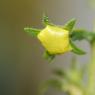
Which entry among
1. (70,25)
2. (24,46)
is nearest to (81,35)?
(70,25)

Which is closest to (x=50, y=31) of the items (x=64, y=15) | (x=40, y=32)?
(x=40, y=32)

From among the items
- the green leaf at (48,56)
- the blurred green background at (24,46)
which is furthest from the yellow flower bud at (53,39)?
the blurred green background at (24,46)

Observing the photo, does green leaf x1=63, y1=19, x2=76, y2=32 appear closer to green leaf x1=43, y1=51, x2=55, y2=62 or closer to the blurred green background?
green leaf x1=43, y1=51, x2=55, y2=62

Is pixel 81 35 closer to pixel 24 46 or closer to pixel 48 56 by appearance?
pixel 48 56

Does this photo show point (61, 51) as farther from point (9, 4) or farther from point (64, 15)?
point (9, 4)

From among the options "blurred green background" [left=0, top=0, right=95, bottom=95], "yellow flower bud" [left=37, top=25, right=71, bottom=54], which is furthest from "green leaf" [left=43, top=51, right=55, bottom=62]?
"blurred green background" [left=0, top=0, right=95, bottom=95]
